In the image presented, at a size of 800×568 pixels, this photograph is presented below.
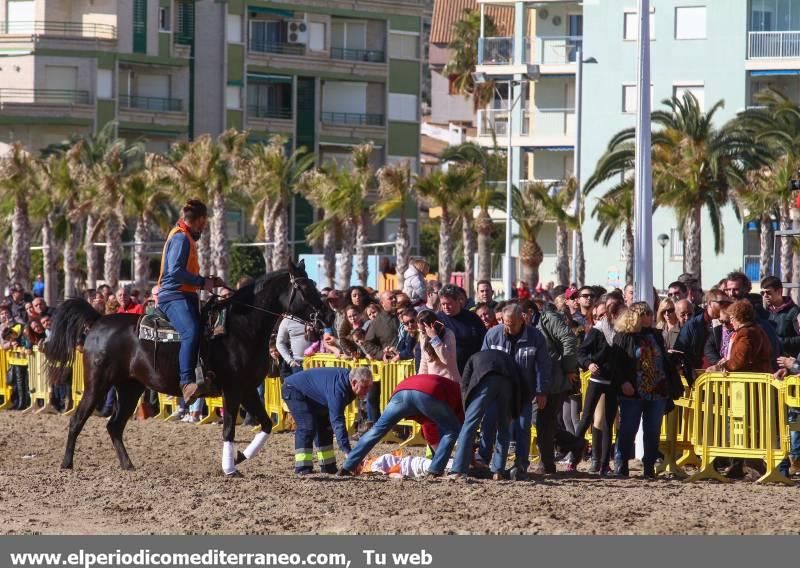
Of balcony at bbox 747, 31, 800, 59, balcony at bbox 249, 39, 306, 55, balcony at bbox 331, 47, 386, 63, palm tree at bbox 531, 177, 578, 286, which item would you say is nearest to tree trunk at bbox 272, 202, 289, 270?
palm tree at bbox 531, 177, 578, 286

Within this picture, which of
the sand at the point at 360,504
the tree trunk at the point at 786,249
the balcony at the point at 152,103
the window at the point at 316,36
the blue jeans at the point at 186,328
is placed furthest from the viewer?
the window at the point at 316,36

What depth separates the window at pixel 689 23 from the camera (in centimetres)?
5738

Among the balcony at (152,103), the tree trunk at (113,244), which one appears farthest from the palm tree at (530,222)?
the balcony at (152,103)

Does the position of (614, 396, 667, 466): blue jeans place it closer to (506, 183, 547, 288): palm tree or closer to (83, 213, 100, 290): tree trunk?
(506, 183, 547, 288): palm tree

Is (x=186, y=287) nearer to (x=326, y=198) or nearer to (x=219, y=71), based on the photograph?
(x=326, y=198)

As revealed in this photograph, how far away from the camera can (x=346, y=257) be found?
52969 millimetres

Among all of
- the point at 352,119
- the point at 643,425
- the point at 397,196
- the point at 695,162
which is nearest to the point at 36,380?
the point at 643,425

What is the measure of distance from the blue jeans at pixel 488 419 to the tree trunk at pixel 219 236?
124ft

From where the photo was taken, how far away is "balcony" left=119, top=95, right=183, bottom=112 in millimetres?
67562

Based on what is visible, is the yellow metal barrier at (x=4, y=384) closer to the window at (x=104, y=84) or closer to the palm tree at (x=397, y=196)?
the palm tree at (x=397, y=196)

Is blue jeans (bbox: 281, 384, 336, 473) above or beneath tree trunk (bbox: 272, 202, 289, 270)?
beneath

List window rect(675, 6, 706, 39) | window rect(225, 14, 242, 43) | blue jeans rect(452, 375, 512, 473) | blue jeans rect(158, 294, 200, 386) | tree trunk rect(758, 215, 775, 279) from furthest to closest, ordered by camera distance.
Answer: window rect(225, 14, 242, 43)
window rect(675, 6, 706, 39)
tree trunk rect(758, 215, 775, 279)
blue jeans rect(158, 294, 200, 386)
blue jeans rect(452, 375, 512, 473)

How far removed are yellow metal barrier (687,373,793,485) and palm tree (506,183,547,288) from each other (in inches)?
1531

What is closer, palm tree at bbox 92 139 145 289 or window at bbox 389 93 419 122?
palm tree at bbox 92 139 145 289
